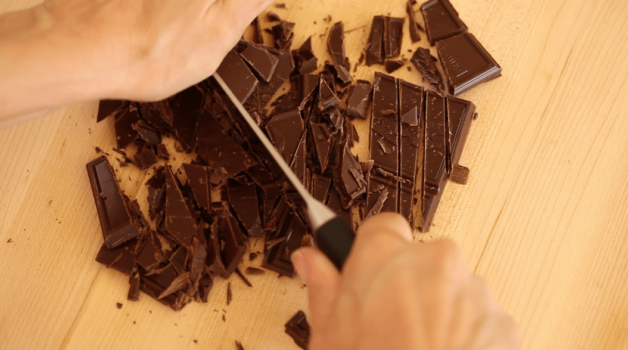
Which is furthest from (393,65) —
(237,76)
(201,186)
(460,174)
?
(201,186)

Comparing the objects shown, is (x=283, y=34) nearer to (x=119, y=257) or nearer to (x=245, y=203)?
(x=245, y=203)

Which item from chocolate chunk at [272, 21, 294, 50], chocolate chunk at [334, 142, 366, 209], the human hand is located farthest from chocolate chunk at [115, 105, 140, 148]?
the human hand

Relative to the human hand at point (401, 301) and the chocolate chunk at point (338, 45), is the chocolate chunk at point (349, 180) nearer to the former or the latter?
the chocolate chunk at point (338, 45)

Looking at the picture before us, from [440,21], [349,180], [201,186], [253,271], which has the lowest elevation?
[253,271]

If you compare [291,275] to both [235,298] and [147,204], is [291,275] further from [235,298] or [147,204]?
[147,204]

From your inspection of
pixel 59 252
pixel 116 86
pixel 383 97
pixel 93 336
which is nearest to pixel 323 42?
pixel 383 97

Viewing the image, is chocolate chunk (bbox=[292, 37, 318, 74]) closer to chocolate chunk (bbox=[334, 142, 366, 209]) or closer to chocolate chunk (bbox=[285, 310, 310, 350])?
chocolate chunk (bbox=[334, 142, 366, 209])

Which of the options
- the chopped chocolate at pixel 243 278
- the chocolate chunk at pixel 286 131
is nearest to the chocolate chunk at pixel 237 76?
the chocolate chunk at pixel 286 131
